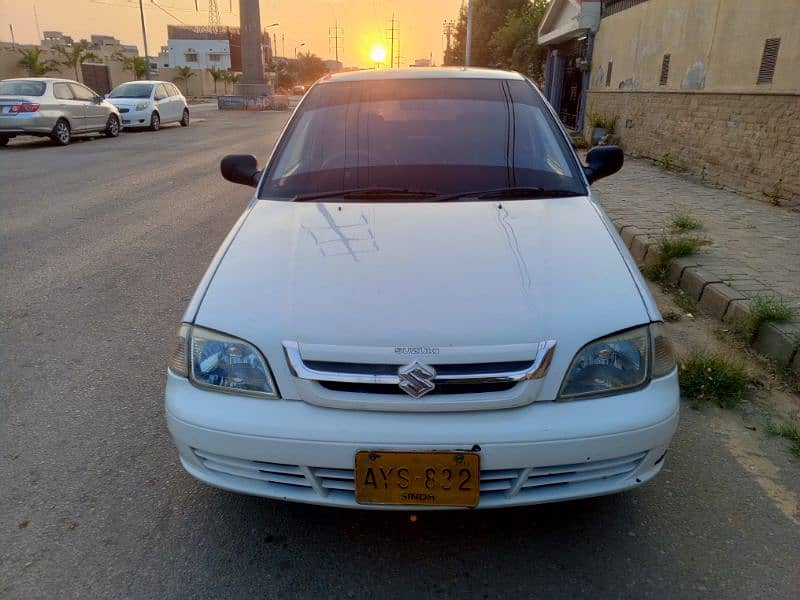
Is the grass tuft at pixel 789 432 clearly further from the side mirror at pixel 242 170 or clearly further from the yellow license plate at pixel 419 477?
the side mirror at pixel 242 170

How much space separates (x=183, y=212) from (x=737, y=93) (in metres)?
7.88

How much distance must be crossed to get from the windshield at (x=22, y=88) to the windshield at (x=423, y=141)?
13586 mm

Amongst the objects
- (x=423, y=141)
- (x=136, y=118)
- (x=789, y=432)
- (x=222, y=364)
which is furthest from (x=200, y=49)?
(x=789, y=432)

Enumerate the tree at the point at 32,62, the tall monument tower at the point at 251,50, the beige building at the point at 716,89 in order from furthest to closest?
the tall monument tower at the point at 251,50, the tree at the point at 32,62, the beige building at the point at 716,89

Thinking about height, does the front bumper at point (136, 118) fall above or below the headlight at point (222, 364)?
below

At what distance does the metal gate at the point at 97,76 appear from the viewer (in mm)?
36812

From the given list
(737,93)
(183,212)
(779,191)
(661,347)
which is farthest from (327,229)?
(737,93)

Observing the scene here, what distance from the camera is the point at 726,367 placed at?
323cm

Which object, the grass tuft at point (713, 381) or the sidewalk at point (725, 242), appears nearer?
the grass tuft at point (713, 381)

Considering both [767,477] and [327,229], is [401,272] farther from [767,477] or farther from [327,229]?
[767,477]

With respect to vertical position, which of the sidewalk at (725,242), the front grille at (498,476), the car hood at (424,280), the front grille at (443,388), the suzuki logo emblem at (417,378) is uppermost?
the car hood at (424,280)

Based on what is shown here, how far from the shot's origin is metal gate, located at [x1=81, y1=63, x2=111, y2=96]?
36812 mm

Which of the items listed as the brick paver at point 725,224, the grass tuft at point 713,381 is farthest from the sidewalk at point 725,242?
the grass tuft at point 713,381

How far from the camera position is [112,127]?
17000mm
